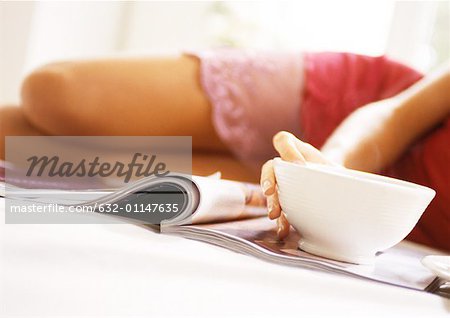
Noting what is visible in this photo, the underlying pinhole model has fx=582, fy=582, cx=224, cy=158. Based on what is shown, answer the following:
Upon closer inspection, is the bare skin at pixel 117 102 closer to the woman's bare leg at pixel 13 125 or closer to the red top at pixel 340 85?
the woman's bare leg at pixel 13 125

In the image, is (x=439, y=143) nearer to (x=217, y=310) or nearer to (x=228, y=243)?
(x=228, y=243)

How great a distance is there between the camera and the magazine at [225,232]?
20.6 inches

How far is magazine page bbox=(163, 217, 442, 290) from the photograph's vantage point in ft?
1.70

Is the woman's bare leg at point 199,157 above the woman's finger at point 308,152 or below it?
above

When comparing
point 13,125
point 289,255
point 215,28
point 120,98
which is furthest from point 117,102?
point 215,28

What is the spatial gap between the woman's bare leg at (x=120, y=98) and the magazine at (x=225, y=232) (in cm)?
66

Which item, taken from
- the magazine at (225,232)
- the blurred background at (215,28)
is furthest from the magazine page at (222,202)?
the blurred background at (215,28)

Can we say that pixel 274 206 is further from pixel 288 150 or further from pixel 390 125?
pixel 390 125

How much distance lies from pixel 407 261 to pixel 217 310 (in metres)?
0.34

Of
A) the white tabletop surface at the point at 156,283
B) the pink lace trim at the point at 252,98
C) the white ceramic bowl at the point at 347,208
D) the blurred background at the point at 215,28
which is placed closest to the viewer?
the white tabletop surface at the point at 156,283

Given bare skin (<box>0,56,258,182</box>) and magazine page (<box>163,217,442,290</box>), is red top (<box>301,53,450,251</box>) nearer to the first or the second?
bare skin (<box>0,56,258,182</box>)

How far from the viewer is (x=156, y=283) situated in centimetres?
41

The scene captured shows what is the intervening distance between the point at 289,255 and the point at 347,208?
0.22ft

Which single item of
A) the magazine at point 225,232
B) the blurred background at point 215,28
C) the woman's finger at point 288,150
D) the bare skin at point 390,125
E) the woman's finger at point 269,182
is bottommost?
the magazine at point 225,232
